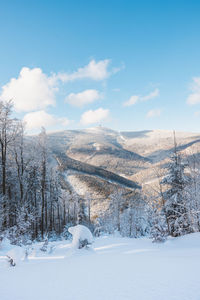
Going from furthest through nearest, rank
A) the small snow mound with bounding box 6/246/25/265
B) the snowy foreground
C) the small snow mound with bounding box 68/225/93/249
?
1. the small snow mound with bounding box 68/225/93/249
2. the small snow mound with bounding box 6/246/25/265
3. the snowy foreground

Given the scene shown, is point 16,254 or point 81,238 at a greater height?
point 16,254

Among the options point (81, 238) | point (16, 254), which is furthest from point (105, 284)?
point (81, 238)

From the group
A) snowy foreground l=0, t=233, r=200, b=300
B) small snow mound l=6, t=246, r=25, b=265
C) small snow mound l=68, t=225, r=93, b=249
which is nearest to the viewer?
snowy foreground l=0, t=233, r=200, b=300

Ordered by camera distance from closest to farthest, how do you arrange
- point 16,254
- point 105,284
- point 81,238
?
point 105,284
point 16,254
point 81,238

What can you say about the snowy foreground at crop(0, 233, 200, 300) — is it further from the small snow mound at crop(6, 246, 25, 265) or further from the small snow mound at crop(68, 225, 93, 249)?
the small snow mound at crop(68, 225, 93, 249)

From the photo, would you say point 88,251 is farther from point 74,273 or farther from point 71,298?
point 71,298

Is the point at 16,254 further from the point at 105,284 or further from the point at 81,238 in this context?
the point at 105,284

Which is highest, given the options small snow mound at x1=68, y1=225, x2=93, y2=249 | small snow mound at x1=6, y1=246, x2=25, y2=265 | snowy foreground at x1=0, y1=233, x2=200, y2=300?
snowy foreground at x1=0, y1=233, x2=200, y2=300

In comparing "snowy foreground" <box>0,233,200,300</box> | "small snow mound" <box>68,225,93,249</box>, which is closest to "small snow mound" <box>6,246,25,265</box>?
"snowy foreground" <box>0,233,200,300</box>

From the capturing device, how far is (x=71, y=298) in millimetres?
2562

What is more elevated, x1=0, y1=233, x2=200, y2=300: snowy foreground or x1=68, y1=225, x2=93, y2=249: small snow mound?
x1=0, y1=233, x2=200, y2=300: snowy foreground

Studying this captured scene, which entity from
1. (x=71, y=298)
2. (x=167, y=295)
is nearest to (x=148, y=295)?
(x=167, y=295)

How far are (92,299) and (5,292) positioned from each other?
4.93 ft

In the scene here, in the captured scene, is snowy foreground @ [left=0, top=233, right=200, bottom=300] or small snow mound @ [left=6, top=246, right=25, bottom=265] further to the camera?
small snow mound @ [left=6, top=246, right=25, bottom=265]
